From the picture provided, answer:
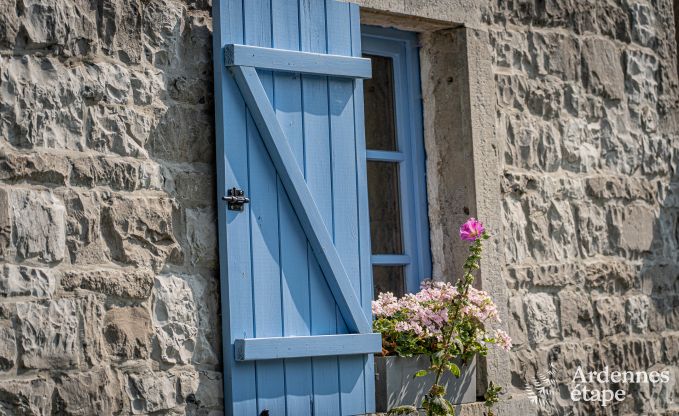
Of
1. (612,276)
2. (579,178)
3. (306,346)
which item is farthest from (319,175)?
(612,276)

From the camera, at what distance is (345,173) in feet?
15.2

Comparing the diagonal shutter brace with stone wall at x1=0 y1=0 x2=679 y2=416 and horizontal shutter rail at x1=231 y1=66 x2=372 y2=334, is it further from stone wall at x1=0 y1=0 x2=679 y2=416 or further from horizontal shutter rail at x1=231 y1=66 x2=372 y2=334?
stone wall at x1=0 y1=0 x2=679 y2=416

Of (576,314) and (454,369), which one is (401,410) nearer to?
(454,369)

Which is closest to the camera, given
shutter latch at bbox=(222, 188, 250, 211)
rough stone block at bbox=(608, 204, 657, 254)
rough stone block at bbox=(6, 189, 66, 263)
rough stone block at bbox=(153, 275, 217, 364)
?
rough stone block at bbox=(6, 189, 66, 263)

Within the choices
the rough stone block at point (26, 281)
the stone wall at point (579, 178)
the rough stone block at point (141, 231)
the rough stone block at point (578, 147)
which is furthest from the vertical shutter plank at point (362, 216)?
the rough stone block at point (578, 147)

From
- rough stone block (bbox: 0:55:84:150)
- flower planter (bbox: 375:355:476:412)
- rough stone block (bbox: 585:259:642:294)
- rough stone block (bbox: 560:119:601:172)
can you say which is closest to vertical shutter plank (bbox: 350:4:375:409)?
flower planter (bbox: 375:355:476:412)

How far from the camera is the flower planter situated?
4.71m

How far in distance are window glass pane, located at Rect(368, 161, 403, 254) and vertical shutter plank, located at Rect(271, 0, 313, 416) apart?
944mm

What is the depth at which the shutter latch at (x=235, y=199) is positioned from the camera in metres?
4.27

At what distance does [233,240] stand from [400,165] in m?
1.31

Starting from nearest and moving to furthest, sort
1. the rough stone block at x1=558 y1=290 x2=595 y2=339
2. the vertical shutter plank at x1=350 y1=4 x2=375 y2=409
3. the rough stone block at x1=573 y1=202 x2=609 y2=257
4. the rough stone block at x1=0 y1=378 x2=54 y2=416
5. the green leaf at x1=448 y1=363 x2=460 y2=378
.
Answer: the rough stone block at x1=0 y1=378 x2=54 y2=416 → the vertical shutter plank at x1=350 y1=4 x2=375 y2=409 → the green leaf at x1=448 y1=363 x2=460 y2=378 → the rough stone block at x1=558 y1=290 x2=595 y2=339 → the rough stone block at x1=573 y1=202 x2=609 y2=257

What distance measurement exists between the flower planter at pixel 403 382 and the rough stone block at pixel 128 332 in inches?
43.3

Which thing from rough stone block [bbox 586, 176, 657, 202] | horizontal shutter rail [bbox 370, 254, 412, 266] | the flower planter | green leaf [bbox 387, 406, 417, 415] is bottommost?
green leaf [bbox 387, 406, 417, 415]

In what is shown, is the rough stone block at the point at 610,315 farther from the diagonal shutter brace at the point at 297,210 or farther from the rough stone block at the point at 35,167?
the rough stone block at the point at 35,167
